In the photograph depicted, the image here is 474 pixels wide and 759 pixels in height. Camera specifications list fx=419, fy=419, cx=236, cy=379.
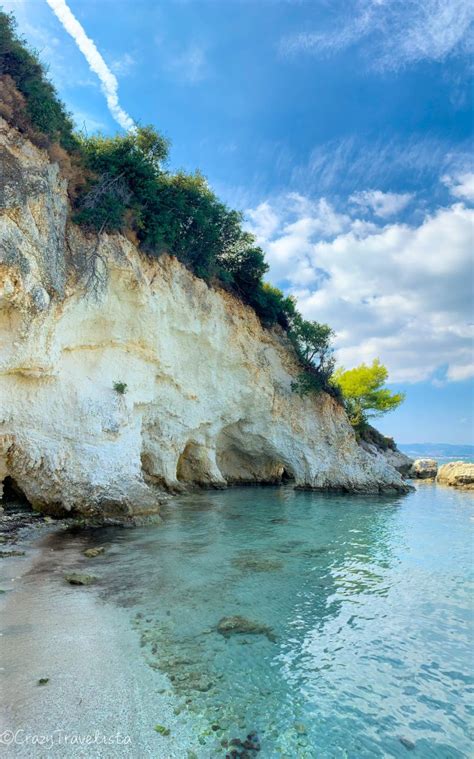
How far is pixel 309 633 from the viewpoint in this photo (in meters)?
6.85

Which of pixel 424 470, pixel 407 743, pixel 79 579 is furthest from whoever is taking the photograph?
pixel 424 470

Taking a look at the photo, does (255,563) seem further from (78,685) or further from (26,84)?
(26,84)

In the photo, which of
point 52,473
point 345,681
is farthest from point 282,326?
point 345,681

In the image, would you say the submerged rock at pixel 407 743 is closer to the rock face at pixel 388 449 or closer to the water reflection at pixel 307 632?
the water reflection at pixel 307 632

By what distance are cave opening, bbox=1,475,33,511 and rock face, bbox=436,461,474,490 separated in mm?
33819

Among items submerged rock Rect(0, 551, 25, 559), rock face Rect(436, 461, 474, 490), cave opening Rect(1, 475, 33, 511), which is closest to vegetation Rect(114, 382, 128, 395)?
cave opening Rect(1, 475, 33, 511)

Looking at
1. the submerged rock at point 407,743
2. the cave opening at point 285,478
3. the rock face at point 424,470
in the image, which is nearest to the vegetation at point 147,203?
the cave opening at point 285,478

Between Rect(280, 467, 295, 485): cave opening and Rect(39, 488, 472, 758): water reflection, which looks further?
Rect(280, 467, 295, 485): cave opening

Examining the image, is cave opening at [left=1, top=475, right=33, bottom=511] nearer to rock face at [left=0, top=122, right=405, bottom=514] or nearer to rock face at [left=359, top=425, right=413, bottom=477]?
rock face at [left=0, top=122, right=405, bottom=514]

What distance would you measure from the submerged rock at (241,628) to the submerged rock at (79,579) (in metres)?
3.10

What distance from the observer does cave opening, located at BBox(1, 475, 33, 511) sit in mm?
15266

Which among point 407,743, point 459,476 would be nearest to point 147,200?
point 407,743

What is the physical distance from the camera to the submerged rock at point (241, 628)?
6668 millimetres

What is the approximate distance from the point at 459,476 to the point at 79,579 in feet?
123
